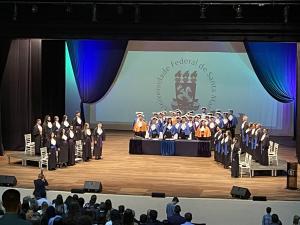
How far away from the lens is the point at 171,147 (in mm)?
16234

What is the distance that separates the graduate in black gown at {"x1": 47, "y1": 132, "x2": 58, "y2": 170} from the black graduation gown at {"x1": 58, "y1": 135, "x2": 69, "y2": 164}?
17 centimetres

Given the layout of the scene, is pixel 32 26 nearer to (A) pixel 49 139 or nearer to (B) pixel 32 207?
(A) pixel 49 139

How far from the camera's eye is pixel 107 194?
1108 cm

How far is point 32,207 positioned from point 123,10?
650cm

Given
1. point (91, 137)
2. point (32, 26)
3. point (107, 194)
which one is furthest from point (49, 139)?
point (107, 194)

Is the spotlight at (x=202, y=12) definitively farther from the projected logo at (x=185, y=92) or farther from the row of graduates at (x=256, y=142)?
the projected logo at (x=185, y=92)

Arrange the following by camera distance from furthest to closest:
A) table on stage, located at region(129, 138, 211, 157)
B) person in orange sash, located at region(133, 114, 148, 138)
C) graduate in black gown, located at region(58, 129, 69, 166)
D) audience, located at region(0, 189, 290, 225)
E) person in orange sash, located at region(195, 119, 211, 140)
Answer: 1. person in orange sash, located at region(133, 114, 148, 138)
2. table on stage, located at region(129, 138, 211, 157)
3. person in orange sash, located at region(195, 119, 211, 140)
4. graduate in black gown, located at region(58, 129, 69, 166)
5. audience, located at region(0, 189, 290, 225)

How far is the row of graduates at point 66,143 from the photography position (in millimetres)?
14133

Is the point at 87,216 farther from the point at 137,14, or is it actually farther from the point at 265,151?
the point at 265,151

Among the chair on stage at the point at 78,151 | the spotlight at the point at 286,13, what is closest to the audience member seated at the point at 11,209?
the spotlight at the point at 286,13

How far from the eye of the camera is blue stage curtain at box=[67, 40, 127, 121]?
62.6ft

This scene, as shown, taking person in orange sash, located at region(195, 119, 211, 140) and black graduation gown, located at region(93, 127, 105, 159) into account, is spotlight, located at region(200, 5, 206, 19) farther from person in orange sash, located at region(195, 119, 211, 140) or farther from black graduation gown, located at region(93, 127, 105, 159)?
black graduation gown, located at region(93, 127, 105, 159)

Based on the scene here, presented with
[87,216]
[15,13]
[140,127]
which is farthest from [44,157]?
[87,216]

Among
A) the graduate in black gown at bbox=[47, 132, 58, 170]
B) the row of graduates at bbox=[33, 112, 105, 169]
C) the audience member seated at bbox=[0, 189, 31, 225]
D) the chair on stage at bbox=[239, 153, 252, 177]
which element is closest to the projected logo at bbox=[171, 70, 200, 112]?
the row of graduates at bbox=[33, 112, 105, 169]
